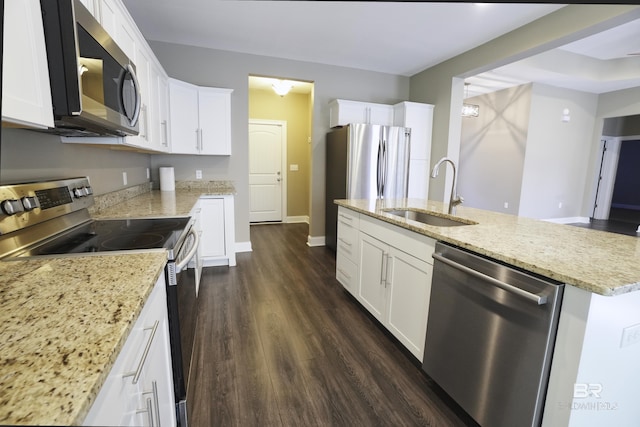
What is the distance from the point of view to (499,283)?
125 centimetres

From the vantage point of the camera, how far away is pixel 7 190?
113cm

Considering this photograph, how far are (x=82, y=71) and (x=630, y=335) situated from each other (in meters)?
→ 2.25

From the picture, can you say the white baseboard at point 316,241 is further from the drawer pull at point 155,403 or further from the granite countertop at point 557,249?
the drawer pull at point 155,403

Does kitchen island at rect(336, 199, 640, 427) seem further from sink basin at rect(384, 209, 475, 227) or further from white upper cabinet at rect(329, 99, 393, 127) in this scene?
white upper cabinet at rect(329, 99, 393, 127)

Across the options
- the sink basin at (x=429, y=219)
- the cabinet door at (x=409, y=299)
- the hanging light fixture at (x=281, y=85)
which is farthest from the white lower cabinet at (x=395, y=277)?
the hanging light fixture at (x=281, y=85)

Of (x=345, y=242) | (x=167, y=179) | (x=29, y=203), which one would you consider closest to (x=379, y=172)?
(x=345, y=242)

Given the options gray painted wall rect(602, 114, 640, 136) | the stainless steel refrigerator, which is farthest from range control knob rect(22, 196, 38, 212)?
gray painted wall rect(602, 114, 640, 136)

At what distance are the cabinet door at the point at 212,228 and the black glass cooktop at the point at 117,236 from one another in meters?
1.46

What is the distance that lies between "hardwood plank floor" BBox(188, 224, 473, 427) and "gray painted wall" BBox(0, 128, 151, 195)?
4.26 feet

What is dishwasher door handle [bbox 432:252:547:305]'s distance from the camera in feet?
3.62

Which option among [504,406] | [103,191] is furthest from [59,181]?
[504,406]

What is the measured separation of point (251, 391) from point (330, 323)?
87cm

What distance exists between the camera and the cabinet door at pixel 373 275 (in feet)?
7.23

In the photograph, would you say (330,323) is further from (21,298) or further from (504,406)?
(21,298)
